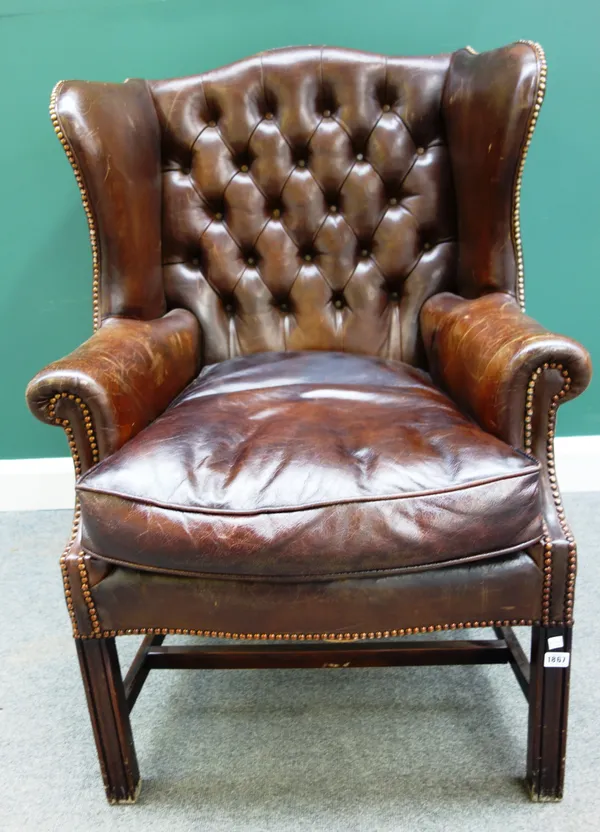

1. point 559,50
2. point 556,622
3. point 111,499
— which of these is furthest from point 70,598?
point 559,50

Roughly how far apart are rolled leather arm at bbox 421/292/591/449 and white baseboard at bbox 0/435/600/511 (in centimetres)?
73

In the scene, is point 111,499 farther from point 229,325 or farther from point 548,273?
point 548,273

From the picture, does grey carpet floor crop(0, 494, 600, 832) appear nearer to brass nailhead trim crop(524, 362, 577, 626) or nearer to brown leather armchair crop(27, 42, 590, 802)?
brown leather armchair crop(27, 42, 590, 802)

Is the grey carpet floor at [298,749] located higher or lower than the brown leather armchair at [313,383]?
lower

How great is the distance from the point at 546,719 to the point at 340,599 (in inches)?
13.9

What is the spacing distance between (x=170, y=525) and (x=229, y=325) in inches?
27.6

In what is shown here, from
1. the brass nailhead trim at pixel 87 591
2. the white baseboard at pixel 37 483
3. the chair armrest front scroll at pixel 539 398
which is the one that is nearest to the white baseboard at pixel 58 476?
the white baseboard at pixel 37 483

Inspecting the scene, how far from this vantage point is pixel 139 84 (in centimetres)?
133

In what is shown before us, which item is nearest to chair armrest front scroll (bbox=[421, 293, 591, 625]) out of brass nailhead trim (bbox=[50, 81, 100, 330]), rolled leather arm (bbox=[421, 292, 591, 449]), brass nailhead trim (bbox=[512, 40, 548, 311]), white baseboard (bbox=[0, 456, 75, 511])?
rolled leather arm (bbox=[421, 292, 591, 449])

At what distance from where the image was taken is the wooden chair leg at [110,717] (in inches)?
37.1

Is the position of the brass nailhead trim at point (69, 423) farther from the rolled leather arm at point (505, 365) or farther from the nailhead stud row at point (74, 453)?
the rolled leather arm at point (505, 365)

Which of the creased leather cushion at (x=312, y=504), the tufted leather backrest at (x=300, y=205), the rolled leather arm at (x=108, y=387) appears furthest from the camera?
the tufted leather backrest at (x=300, y=205)

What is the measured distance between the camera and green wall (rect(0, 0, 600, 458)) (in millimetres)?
1491

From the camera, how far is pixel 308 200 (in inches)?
54.9
